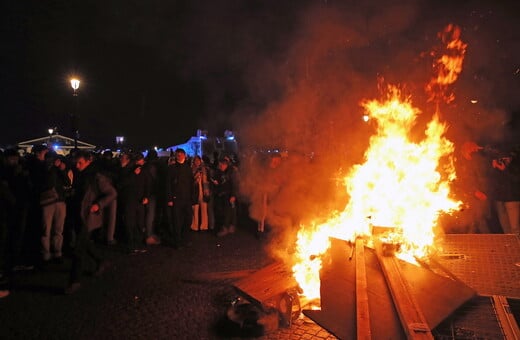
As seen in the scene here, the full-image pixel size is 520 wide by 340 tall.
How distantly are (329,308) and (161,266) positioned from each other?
11.6 ft

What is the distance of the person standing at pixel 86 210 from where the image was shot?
5336mm

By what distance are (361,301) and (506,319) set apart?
4.79ft

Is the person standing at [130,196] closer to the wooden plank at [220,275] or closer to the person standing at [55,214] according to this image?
the person standing at [55,214]

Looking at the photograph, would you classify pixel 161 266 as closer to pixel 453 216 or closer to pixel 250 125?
pixel 453 216

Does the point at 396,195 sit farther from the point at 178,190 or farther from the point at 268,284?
the point at 178,190

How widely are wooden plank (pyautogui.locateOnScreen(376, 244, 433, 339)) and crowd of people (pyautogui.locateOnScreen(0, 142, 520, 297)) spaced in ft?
10.8

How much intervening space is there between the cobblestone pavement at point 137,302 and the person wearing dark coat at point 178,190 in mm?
692

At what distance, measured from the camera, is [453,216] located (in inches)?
280

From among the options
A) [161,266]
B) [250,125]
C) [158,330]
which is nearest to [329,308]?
[158,330]

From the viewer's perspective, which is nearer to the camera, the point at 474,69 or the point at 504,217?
the point at 504,217

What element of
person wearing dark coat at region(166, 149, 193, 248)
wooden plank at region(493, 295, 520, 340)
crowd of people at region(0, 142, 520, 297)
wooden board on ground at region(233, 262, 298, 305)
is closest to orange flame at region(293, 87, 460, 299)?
wooden board on ground at region(233, 262, 298, 305)

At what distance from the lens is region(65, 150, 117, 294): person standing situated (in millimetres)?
5336

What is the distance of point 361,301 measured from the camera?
4.04 metres

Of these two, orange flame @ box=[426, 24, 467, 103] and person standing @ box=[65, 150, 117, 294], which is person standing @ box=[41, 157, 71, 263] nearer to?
person standing @ box=[65, 150, 117, 294]
